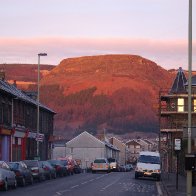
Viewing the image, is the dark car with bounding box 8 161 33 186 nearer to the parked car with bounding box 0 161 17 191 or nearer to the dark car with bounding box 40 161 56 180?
the parked car with bounding box 0 161 17 191

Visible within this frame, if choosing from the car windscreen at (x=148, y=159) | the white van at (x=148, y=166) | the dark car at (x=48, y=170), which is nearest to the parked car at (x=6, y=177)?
the dark car at (x=48, y=170)

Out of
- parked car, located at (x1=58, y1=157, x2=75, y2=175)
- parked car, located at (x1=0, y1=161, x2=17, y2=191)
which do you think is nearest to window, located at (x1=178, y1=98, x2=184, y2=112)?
parked car, located at (x1=58, y1=157, x2=75, y2=175)

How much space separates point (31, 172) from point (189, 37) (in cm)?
2161

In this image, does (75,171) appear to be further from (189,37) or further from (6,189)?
(189,37)

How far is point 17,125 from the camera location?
236ft

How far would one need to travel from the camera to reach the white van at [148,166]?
58188mm

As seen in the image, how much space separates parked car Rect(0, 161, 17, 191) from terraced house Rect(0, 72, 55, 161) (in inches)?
951

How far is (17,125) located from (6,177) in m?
35.6

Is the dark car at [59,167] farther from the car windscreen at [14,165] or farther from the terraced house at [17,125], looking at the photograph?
the car windscreen at [14,165]

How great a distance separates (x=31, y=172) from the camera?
46938mm

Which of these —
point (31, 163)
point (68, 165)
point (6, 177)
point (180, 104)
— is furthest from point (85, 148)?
point (6, 177)

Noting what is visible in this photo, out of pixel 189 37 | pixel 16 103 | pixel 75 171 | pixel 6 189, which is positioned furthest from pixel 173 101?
pixel 189 37

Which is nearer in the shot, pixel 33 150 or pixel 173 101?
pixel 33 150

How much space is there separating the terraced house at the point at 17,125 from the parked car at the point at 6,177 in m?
24.2
